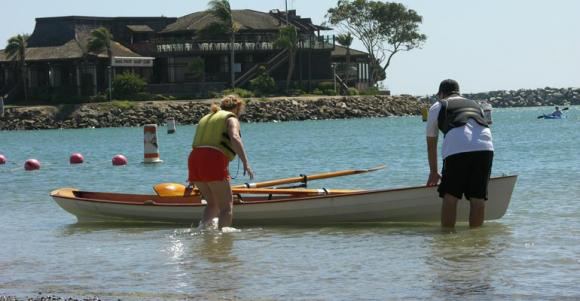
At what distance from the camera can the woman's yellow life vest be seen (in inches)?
555

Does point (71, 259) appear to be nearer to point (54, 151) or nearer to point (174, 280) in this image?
point (174, 280)

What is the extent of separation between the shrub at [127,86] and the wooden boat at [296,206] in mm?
70623

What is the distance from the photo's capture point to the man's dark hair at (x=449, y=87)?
1376 centimetres

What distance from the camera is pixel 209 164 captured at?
558 inches

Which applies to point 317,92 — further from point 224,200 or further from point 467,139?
point 467,139

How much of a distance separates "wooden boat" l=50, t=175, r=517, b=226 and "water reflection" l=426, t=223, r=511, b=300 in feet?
1.74

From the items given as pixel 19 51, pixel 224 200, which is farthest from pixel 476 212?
pixel 19 51

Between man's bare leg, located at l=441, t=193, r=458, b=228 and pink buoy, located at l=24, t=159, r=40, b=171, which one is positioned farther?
pink buoy, located at l=24, t=159, r=40, b=171

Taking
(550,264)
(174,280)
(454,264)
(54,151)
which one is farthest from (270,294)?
(54,151)

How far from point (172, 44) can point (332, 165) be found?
53.9m

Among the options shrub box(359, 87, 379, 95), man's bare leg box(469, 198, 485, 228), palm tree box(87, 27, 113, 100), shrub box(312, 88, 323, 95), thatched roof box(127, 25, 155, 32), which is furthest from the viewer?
shrub box(359, 87, 379, 95)

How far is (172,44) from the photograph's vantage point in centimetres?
8925

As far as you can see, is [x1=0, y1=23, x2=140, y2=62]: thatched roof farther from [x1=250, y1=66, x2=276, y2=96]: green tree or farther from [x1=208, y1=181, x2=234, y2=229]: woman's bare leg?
[x1=208, y1=181, x2=234, y2=229]: woman's bare leg

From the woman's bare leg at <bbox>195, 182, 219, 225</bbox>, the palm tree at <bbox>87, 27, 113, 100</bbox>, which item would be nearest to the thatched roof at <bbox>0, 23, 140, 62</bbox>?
the palm tree at <bbox>87, 27, 113, 100</bbox>
